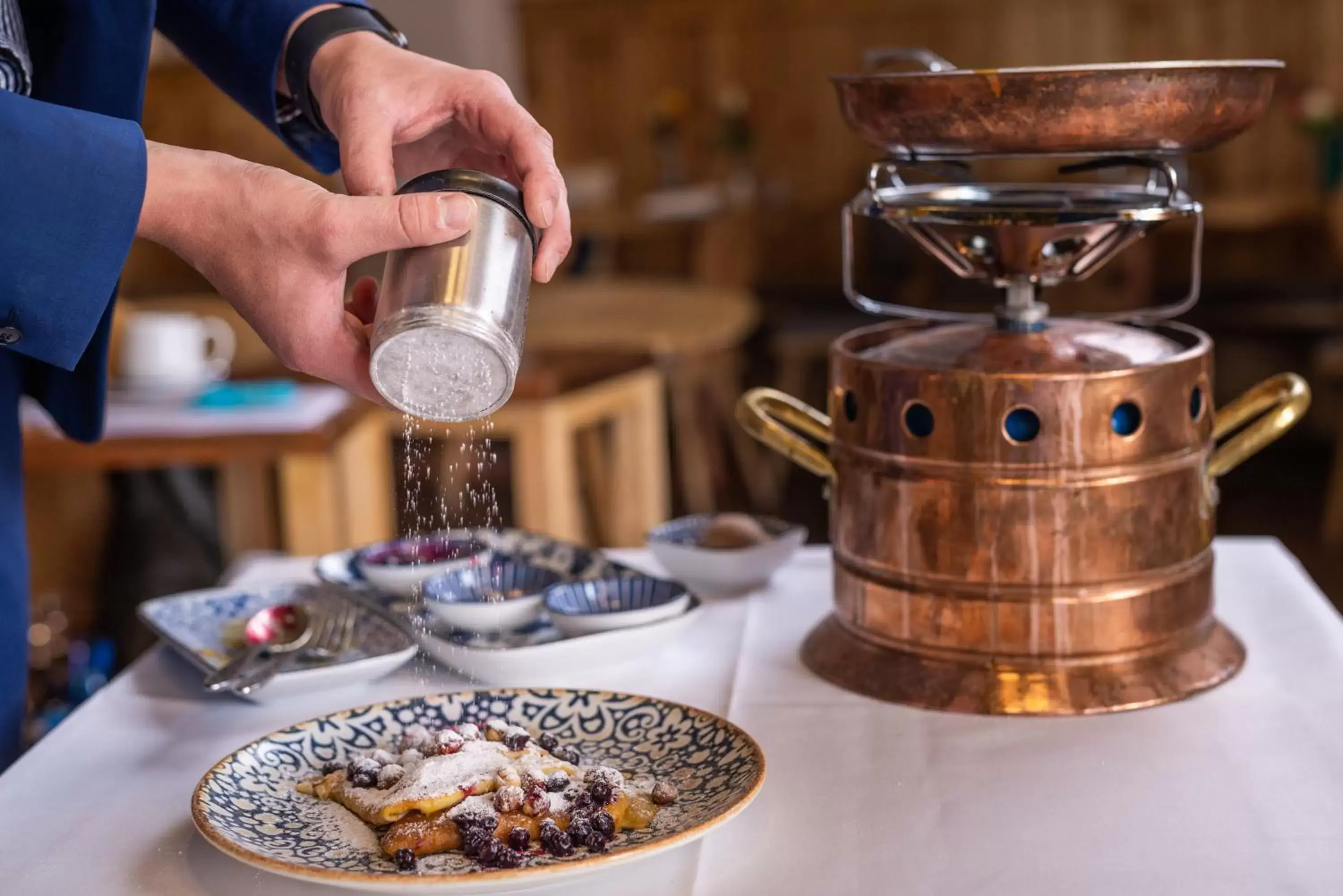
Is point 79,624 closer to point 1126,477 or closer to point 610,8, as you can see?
→ point 1126,477

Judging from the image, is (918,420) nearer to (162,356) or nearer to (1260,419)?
(1260,419)

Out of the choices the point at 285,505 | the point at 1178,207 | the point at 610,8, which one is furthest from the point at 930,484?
the point at 610,8

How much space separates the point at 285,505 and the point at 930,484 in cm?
143

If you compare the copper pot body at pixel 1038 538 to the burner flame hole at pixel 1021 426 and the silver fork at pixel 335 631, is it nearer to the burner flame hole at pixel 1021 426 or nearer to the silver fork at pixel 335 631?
the burner flame hole at pixel 1021 426

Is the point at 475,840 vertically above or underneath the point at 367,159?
underneath

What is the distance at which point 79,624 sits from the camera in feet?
9.59

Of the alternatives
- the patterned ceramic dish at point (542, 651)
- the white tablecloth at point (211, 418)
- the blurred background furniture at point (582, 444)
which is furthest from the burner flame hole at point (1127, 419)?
the white tablecloth at point (211, 418)

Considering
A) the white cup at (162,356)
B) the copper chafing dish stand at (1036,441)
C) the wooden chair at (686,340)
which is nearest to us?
the copper chafing dish stand at (1036,441)

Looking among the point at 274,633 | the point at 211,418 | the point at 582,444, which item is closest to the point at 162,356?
the point at 211,418

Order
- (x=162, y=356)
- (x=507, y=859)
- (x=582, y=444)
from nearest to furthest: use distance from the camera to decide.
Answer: (x=507, y=859) < (x=162, y=356) < (x=582, y=444)

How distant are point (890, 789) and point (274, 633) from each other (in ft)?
1.58

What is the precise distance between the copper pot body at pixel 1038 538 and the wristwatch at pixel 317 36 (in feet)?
1.36

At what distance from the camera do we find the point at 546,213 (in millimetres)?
853

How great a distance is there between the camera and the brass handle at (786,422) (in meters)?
1.07
